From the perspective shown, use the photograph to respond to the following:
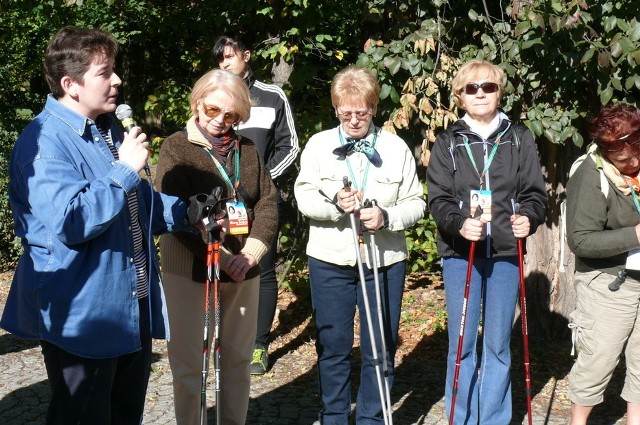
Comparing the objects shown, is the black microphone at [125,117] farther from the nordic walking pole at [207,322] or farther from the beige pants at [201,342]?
the beige pants at [201,342]

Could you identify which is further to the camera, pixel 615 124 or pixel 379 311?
pixel 379 311

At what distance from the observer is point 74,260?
11.7 feet

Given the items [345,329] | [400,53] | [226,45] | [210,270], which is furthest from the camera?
[400,53]

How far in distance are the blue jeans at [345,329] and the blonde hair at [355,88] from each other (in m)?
0.91

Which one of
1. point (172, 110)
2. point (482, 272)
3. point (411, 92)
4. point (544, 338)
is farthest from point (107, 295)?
point (172, 110)

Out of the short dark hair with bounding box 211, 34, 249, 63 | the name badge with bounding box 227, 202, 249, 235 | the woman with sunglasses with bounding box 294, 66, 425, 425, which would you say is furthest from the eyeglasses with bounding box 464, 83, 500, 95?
the short dark hair with bounding box 211, 34, 249, 63

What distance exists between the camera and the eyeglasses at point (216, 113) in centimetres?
457

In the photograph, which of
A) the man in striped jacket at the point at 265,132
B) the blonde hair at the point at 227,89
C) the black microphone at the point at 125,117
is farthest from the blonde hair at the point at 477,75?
the black microphone at the point at 125,117

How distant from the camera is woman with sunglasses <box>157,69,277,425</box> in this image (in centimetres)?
458

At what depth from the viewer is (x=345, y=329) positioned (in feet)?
17.1

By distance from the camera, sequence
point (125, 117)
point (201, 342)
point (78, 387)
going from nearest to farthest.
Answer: point (78, 387), point (125, 117), point (201, 342)

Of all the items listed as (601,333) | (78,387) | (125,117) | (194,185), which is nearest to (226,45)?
(194,185)

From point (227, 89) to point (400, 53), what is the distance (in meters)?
2.60

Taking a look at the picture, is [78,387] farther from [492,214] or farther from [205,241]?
[492,214]
